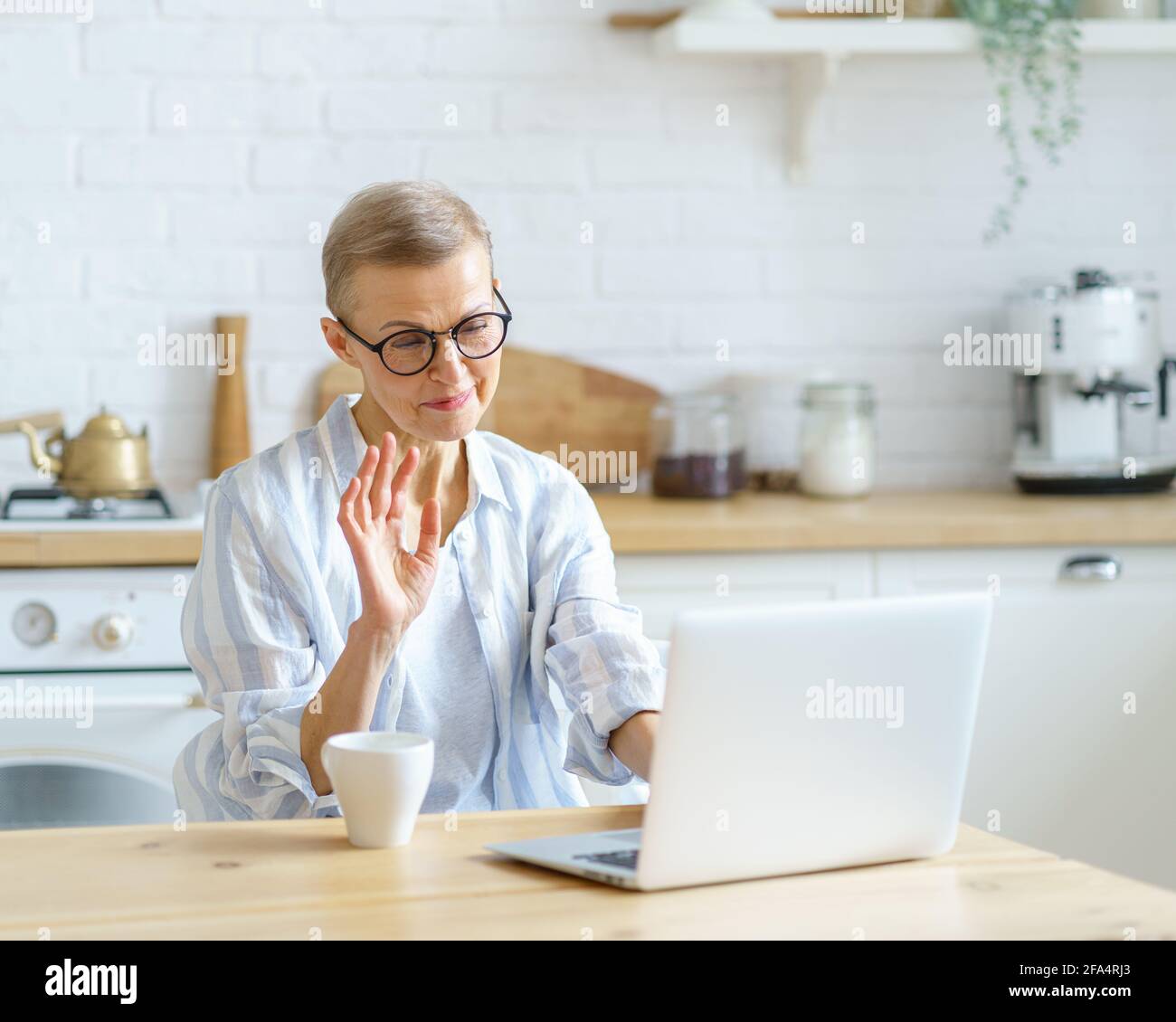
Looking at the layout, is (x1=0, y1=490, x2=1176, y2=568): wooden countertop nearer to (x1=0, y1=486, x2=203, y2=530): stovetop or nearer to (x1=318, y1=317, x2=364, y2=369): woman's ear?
(x1=0, y1=486, x2=203, y2=530): stovetop

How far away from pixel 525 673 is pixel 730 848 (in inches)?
26.1

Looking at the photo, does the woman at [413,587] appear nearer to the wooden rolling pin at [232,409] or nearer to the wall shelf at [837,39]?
the wooden rolling pin at [232,409]


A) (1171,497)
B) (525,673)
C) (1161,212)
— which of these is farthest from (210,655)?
(1161,212)

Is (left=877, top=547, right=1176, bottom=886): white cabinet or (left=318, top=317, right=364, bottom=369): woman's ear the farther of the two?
(left=877, top=547, right=1176, bottom=886): white cabinet

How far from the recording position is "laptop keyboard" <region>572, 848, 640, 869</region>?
42.9 inches

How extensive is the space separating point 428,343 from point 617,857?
62cm

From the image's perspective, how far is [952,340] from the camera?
3.10 m

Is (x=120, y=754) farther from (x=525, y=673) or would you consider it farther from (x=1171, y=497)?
(x=1171, y=497)

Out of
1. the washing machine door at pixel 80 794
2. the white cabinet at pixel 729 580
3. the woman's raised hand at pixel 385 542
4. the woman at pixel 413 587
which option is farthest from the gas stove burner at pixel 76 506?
the woman's raised hand at pixel 385 542

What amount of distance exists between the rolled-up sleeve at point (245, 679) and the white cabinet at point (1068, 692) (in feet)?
4.11

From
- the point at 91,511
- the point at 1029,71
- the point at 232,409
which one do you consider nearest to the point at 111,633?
the point at 91,511

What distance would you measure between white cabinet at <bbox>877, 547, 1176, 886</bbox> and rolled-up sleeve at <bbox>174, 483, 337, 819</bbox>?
49.3 inches

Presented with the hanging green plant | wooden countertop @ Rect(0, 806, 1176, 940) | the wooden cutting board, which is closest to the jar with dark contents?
the wooden cutting board

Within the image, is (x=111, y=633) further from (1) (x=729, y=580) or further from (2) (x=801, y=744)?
(2) (x=801, y=744)
